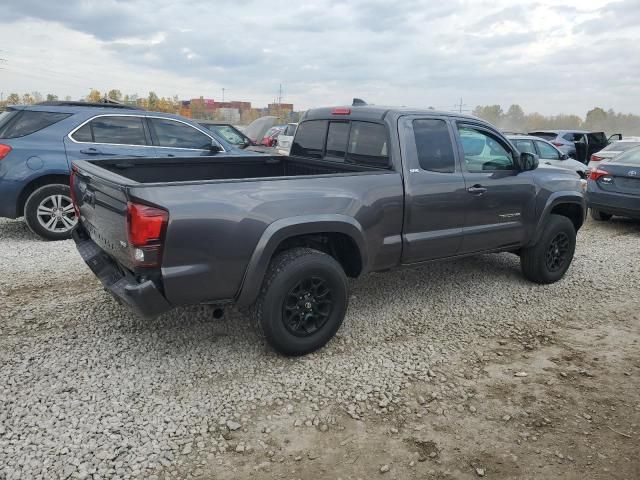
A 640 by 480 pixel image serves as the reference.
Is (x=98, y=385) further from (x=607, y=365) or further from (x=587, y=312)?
(x=587, y=312)

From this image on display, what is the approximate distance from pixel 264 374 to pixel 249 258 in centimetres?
85

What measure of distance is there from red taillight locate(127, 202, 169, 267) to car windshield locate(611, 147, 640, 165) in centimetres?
830

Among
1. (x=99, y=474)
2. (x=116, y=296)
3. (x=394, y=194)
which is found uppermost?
(x=394, y=194)

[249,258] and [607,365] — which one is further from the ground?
A: [249,258]

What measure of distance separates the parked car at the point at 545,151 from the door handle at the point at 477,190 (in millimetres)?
7210

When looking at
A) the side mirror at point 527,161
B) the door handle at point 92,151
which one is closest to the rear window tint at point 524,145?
the side mirror at point 527,161

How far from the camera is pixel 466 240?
181 inches

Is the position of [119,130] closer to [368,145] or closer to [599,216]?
[368,145]

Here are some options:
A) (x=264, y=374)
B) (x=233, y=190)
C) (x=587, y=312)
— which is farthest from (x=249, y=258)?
(x=587, y=312)

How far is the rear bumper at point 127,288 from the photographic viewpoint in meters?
3.04

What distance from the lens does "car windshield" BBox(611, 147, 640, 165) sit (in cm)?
846

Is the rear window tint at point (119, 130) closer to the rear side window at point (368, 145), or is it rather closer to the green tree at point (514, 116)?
the rear side window at point (368, 145)

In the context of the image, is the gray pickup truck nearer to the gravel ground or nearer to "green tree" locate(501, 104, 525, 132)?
the gravel ground

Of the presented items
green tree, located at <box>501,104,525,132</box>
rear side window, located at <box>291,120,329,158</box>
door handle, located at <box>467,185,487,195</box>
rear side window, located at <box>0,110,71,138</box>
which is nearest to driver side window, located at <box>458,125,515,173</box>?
door handle, located at <box>467,185,487,195</box>
